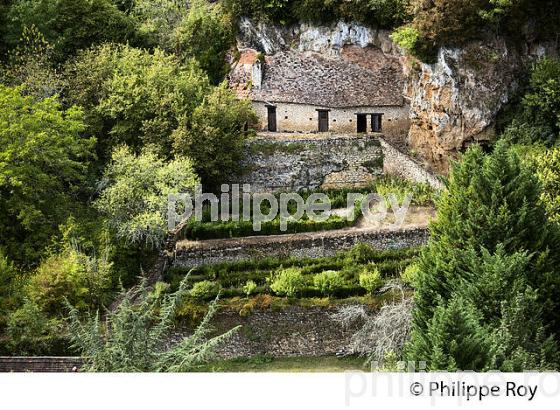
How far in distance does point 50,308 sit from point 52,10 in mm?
18204

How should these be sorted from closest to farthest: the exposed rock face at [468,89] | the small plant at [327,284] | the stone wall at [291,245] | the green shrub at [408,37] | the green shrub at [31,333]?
the green shrub at [31,333] → the small plant at [327,284] → the stone wall at [291,245] → the exposed rock face at [468,89] → the green shrub at [408,37]

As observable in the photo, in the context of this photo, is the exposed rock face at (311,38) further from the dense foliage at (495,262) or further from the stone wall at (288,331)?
the stone wall at (288,331)

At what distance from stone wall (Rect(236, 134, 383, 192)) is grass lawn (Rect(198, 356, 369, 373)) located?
1182 cm

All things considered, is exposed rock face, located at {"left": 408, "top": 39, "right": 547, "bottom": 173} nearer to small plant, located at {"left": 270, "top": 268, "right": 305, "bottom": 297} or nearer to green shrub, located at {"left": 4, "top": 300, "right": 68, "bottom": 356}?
small plant, located at {"left": 270, "top": 268, "right": 305, "bottom": 297}

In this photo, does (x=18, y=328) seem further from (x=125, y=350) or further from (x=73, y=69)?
(x=73, y=69)

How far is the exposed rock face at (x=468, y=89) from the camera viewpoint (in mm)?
36281

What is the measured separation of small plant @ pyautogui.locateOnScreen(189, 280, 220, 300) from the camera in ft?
93.7

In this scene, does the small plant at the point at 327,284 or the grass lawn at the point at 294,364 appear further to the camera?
the small plant at the point at 327,284

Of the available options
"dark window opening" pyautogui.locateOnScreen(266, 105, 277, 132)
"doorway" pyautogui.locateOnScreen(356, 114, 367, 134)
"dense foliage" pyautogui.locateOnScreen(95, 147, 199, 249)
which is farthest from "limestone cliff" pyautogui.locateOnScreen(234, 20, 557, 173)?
"dense foliage" pyautogui.locateOnScreen(95, 147, 199, 249)

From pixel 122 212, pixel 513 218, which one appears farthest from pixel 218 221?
pixel 513 218

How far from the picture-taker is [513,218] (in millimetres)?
23062

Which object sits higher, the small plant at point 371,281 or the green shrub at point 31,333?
the small plant at point 371,281

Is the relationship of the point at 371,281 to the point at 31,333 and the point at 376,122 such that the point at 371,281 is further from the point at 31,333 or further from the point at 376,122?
the point at 376,122

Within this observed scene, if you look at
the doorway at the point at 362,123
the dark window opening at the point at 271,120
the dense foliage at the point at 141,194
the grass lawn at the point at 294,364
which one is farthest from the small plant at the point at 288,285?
the doorway at the point at 362,123
